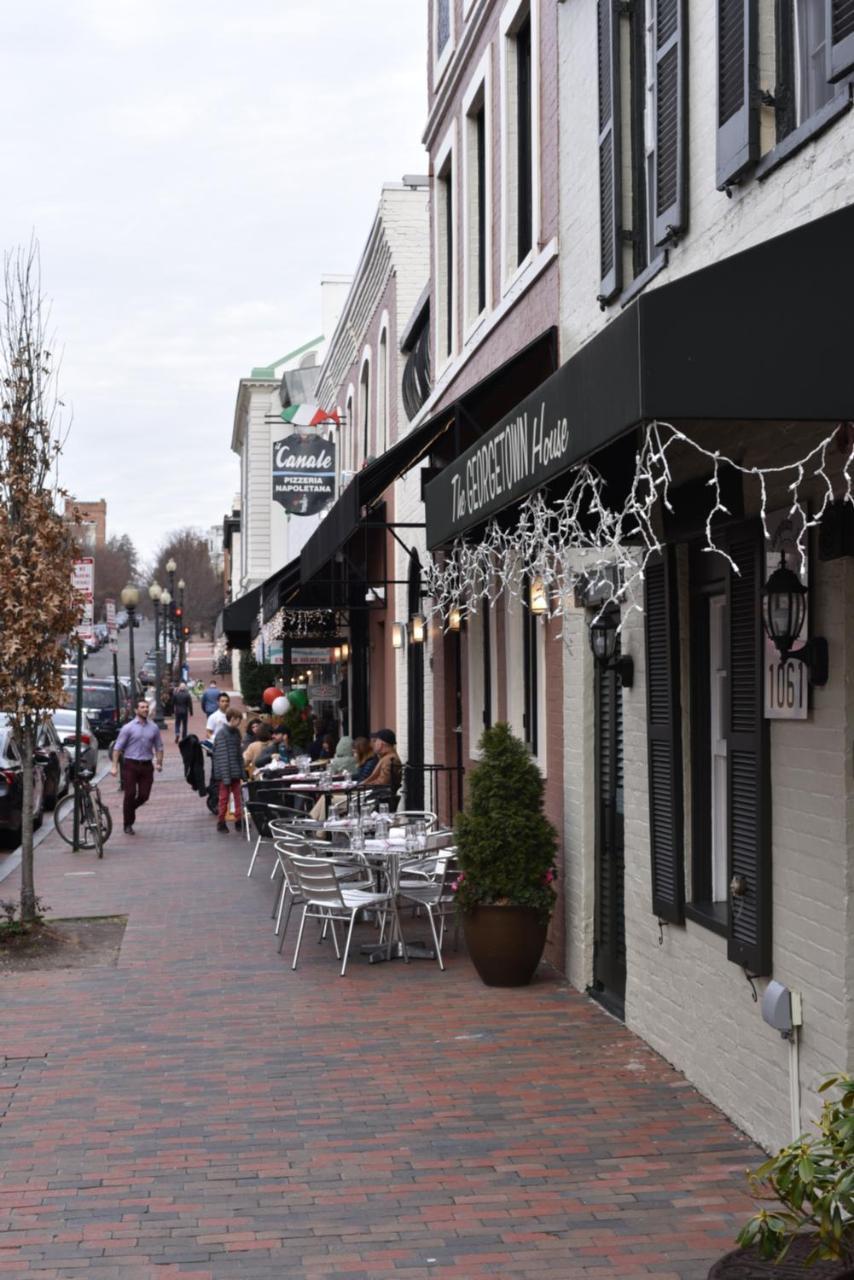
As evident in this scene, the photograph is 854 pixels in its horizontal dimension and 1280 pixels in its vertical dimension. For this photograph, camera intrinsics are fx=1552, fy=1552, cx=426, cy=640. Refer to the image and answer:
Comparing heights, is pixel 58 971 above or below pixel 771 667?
below

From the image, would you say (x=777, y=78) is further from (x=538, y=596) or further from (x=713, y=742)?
(x=538, y=596)

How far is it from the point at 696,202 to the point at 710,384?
10.8 feet

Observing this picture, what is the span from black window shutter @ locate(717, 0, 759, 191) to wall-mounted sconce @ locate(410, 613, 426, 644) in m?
10.0

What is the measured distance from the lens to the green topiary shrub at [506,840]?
1017 cm

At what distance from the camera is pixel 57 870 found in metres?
17.4

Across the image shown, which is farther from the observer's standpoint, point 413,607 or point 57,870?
point 413,607

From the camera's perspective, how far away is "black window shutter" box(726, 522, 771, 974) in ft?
21.9

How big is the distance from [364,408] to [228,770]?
289 inches

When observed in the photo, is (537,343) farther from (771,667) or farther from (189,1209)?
(189,1209)

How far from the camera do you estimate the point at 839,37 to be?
530cm

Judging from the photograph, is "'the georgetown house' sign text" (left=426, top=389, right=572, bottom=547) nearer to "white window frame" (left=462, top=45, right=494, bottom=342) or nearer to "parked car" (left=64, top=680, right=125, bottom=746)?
"white window frame" (left=462, top=45, right=494, bottom=342)

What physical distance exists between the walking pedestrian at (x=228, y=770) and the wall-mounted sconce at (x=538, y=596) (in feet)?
35.2

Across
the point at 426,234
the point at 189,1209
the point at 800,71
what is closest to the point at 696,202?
the point at 800,71

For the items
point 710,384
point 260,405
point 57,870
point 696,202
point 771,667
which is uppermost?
point 260,405
